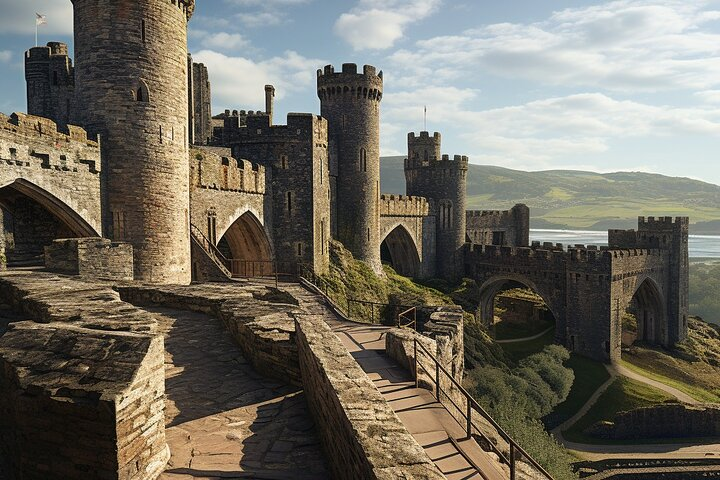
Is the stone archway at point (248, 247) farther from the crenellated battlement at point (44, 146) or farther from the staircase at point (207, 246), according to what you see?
the crenellated battlement at point (44, 146)

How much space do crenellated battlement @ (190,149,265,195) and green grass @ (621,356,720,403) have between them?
2766 centimetres

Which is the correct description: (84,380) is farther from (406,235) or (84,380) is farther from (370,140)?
(406,235)

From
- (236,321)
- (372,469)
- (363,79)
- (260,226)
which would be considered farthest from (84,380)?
(363,79)

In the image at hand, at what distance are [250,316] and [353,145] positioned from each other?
27.9 m

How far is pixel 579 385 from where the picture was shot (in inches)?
1304

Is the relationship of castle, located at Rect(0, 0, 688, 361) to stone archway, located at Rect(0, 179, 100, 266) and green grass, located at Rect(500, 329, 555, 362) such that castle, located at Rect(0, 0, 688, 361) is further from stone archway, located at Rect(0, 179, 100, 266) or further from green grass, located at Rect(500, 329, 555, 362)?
green grass, located at Rect(500, 329, 555, 362)

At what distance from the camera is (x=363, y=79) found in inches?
1422

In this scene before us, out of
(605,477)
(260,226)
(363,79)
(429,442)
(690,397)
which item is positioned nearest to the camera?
(429,442)

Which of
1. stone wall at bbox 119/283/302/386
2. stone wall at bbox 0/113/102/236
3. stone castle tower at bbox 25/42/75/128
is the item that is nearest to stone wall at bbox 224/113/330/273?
stone castle tower at bbox 25/42/75/128

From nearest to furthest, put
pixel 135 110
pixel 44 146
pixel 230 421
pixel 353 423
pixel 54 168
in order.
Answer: pixel 353 423, pixel 230 421, pixel 44 146, pixel 54 168, pixel 135 110

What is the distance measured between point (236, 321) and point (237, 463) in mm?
4396

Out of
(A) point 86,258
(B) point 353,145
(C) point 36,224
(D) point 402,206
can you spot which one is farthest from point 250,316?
(D) point 402,206

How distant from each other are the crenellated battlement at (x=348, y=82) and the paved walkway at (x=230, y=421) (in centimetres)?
2846

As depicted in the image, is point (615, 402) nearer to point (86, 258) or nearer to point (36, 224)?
point (86, 258)
